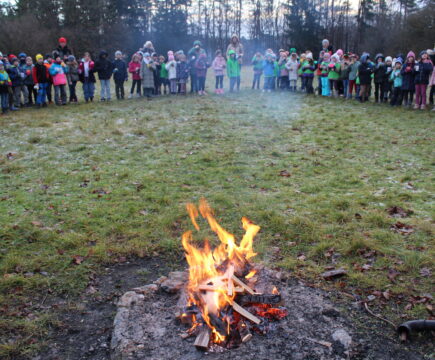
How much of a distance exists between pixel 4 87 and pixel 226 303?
13.0 metres

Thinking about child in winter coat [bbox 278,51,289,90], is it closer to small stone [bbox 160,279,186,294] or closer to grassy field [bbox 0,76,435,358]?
grassy field [bbox 0,76,435,358]

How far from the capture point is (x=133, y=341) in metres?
3.32

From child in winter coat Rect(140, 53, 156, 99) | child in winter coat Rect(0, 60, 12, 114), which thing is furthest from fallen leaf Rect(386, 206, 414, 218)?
child in winter coat Rect(140, 53, 156, 99)

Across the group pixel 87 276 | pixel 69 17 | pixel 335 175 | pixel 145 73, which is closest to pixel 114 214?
pixel 87 276

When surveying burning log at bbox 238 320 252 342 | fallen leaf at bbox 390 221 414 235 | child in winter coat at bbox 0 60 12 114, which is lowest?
burning log at bbox 238 320 252 342

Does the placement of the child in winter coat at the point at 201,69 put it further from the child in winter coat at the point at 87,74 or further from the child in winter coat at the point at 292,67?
the child in winter coat at the point at 87,74

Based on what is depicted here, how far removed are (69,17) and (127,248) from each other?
104 feet

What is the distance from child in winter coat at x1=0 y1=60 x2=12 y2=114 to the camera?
42.6ft

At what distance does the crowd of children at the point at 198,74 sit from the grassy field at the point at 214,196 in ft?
5.75

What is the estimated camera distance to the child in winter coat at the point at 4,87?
1299 cm

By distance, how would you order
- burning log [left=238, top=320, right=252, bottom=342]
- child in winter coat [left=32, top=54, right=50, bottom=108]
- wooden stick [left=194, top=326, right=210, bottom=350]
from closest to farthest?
wooden stick [left=194, top=326, right=210, bottom=350], burning log [left=238, top=320, right=252, bottom=342], child in winter coat [left=32, top=54, right=50, bottom=108]

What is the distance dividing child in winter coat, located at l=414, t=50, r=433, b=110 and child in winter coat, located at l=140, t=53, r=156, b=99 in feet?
33.2

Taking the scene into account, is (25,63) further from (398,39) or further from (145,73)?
(398,39)

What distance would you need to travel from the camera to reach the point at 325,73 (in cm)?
1712
